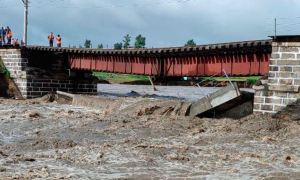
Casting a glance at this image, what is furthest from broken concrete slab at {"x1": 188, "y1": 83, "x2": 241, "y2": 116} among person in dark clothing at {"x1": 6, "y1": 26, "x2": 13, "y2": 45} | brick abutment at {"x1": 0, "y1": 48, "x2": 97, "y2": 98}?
person in dark clothing at {"x1": 6, "y1": 26, "x2": 13, "y2": 45}

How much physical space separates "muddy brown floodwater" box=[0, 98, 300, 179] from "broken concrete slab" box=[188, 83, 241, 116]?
56 cm

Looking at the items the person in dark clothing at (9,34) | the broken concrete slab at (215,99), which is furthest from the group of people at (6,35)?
the broken concrete slab at (215,99)

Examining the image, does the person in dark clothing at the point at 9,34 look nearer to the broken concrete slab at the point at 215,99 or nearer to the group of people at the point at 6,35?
the group of people at the point at 6,35

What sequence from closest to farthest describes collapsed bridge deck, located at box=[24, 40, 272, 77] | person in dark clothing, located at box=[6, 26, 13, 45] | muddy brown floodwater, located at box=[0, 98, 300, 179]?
muddy brown floodwater, located at box=[0, 98, 300, 179] → collapsed bridge deck, located at box=[24, 40, 272, 77] → person in dark clothing, located at box=[6, 26, 13, 45]

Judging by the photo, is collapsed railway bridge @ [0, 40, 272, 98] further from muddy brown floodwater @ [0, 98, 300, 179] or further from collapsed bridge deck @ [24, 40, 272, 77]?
muddy brown floodwater @ [0, 98, 300, 179]

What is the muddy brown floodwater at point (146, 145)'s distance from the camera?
416 inches

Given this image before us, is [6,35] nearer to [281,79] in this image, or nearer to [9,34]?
[9,34]

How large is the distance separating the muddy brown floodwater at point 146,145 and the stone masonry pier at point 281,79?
1.88 ft

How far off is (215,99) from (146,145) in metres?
5.64

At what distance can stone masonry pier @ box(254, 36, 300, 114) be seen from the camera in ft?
55.2

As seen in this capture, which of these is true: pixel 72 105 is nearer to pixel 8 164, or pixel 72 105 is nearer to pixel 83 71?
pixel 83 71

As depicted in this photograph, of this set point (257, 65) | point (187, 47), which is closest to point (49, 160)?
point (257, 65)

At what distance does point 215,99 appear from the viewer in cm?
1878

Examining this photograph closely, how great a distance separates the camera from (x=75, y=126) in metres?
18.4
